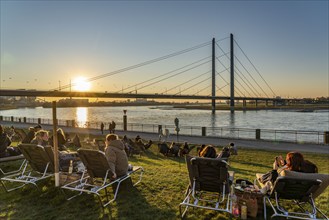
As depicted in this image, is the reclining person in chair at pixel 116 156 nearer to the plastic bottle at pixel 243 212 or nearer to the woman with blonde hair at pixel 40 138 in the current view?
the plastic bottle at pixel 243 212

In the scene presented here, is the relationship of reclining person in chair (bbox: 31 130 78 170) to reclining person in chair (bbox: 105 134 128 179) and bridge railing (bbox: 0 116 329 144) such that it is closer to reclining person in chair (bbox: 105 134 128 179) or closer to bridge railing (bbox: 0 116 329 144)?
reclining person in chair (bbox: 105 134 128 179)

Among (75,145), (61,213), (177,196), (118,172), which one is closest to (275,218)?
(177,196)

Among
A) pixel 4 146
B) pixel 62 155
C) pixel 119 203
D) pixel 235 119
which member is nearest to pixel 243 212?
pixel 119 203

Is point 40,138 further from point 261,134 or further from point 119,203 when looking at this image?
point 261,134

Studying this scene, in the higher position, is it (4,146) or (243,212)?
(4,146)

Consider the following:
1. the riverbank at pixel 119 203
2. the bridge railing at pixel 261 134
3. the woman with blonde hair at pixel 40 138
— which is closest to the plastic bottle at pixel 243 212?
the riverbank at pixel 119 203

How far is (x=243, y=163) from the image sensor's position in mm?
11438

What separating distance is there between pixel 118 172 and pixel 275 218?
272 cm

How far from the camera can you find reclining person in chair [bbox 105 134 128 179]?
489 cm

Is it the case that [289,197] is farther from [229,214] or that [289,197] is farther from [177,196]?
Result: [177,196]

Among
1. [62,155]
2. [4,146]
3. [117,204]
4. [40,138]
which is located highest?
[40,138]

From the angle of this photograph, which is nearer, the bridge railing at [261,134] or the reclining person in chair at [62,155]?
the reclining person in chair at [62,155]

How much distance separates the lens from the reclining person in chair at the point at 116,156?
4887 millimetres

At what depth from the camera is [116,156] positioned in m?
4.98
